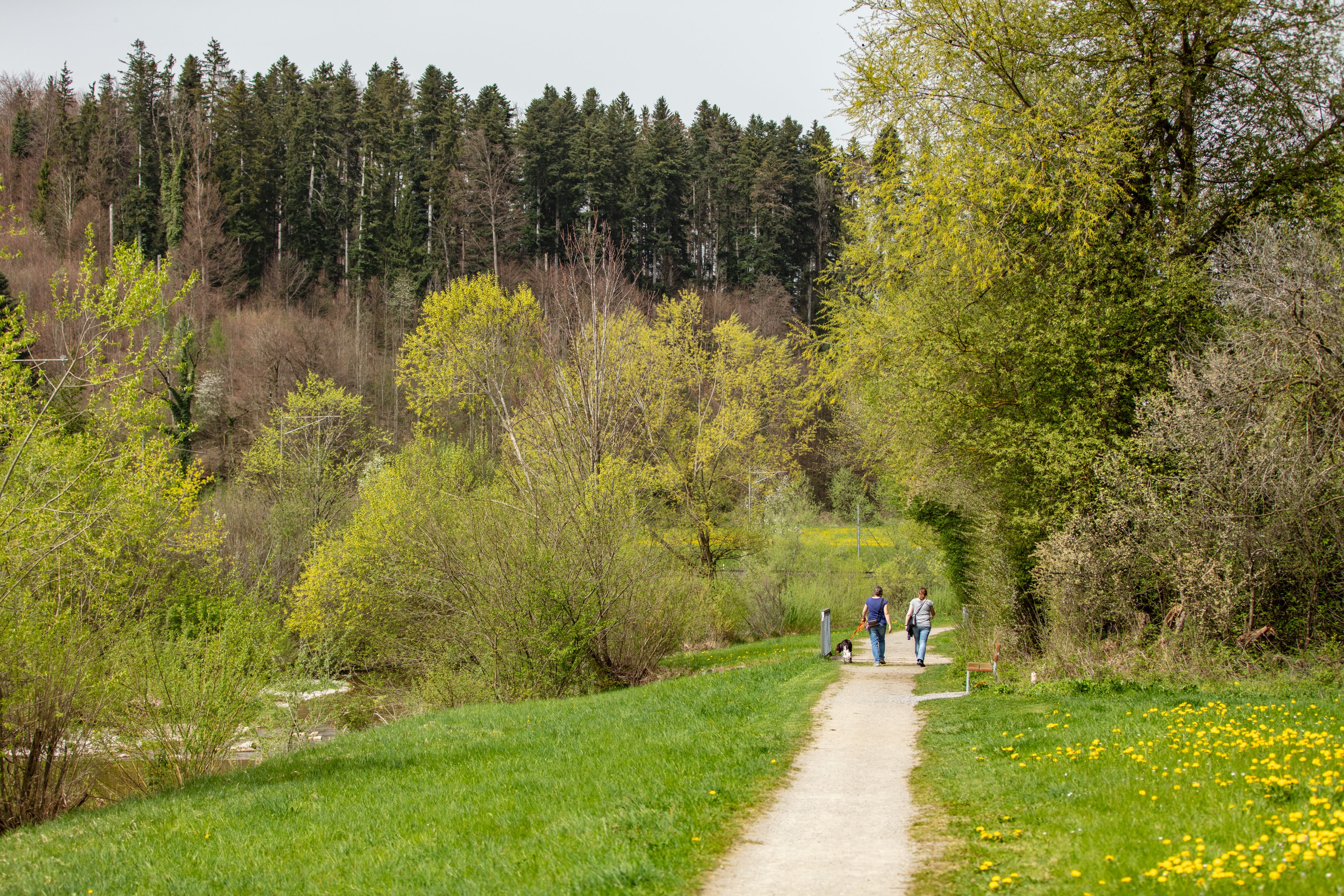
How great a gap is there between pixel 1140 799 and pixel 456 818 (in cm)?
571

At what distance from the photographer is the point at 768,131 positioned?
72.2 meters

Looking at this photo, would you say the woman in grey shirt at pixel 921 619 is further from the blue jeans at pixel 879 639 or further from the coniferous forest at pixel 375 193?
the coniferous forest at pixel 375 193

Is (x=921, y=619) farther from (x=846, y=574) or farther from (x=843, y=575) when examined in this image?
(x=846, y=574)

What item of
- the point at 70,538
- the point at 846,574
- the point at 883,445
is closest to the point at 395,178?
the point at 846,574

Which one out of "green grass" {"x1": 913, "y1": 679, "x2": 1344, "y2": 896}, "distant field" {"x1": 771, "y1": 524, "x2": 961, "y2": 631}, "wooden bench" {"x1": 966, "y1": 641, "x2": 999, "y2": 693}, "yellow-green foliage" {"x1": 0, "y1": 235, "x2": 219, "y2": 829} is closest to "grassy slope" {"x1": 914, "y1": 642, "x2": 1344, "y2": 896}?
"green grass" {"x1": 913, "y1": 679, "x2": 1344, "y2": 896}

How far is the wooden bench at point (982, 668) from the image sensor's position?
1477 centimetres

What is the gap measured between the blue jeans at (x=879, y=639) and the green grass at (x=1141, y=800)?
8159mm

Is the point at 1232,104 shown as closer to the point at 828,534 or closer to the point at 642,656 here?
the point at 642,656

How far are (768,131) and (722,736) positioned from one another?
67.8 meters

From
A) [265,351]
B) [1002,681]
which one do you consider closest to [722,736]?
[1002,681]

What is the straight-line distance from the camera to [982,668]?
15.2 metres

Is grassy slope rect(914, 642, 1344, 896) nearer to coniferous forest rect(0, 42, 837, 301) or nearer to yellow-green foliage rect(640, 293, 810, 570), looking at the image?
yellow-green foliage rect(640, 293, 810, 570)

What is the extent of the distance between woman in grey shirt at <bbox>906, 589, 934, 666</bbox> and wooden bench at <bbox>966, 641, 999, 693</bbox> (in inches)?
116

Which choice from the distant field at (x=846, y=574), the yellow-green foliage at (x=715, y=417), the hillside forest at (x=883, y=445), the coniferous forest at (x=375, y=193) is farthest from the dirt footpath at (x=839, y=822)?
the coniferous forest at (x=375, y=193)
